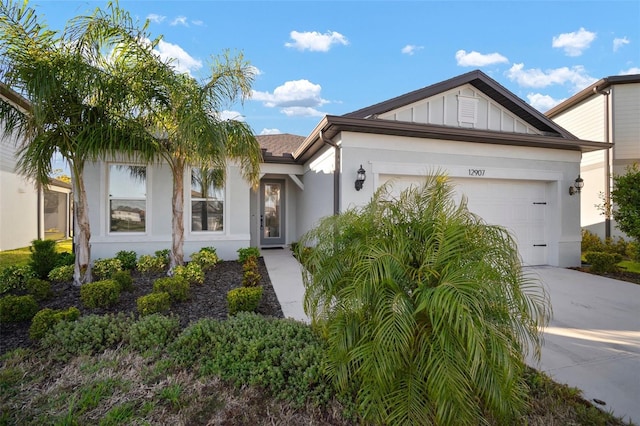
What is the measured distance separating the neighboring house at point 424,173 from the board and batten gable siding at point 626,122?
4259mm

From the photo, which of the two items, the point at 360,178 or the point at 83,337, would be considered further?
the point at 360,178

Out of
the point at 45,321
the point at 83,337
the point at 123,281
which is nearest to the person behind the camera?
the point at 83,337

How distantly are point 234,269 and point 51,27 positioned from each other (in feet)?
17.8

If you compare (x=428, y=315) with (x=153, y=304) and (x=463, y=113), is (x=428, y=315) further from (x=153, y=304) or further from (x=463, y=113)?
(x=463, y=113)

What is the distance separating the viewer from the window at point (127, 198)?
295 inches

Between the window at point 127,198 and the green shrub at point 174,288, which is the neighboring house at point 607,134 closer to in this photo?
the green shrub at point 174,288

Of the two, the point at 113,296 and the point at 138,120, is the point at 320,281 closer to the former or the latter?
the point at 113,296

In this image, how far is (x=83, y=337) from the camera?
127 inches

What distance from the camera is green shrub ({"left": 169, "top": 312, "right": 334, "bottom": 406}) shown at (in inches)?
97.2

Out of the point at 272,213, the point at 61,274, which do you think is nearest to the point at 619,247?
the point at 272,213

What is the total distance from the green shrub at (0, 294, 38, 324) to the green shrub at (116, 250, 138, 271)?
2823 millimetres

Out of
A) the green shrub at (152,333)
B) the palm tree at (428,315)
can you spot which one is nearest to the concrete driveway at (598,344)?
the palm tree at (428,315)

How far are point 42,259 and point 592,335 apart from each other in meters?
9.37

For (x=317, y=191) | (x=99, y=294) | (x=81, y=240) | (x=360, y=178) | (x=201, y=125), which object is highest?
(x=201, y=125)
